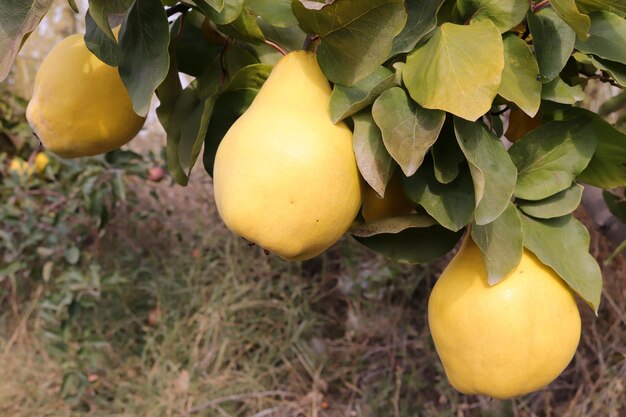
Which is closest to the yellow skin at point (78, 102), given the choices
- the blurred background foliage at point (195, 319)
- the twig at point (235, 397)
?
the blurred background foliage at point (195, 319)

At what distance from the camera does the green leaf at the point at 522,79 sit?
491 mm

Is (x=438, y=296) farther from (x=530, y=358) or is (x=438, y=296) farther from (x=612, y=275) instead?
(x=612, y=275)

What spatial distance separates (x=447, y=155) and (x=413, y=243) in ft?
0.39

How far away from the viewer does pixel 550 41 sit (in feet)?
1.67

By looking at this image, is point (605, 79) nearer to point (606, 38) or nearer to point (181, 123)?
point (606, 38)

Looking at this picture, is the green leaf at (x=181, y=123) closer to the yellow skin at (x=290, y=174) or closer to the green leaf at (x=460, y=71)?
the yellow skin at (x=290, y=174)

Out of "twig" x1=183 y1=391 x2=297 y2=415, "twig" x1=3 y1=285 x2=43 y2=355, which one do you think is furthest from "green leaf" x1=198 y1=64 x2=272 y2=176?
"twig" x1=3 y1=285 x2=43 y2=355

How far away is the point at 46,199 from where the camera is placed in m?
2.21

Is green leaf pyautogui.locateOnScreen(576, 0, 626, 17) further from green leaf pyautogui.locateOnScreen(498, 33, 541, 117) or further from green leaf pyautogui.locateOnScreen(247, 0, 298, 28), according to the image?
green leaf pyautogui.locateOnScreen(247, 0, 298, 28)

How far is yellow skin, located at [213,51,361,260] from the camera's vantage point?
0.48 metres

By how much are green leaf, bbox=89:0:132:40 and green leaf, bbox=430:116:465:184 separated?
0.26 metres


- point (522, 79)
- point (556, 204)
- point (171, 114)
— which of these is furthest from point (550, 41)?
point (171, 114)

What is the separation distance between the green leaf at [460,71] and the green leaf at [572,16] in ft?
0.14

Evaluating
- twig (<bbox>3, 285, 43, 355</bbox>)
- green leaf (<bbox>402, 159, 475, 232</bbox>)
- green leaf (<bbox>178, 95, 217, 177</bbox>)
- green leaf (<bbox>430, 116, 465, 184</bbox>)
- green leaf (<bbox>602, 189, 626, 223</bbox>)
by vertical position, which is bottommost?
twig (<bbox>3, 285, 43, 355</bbox>)
